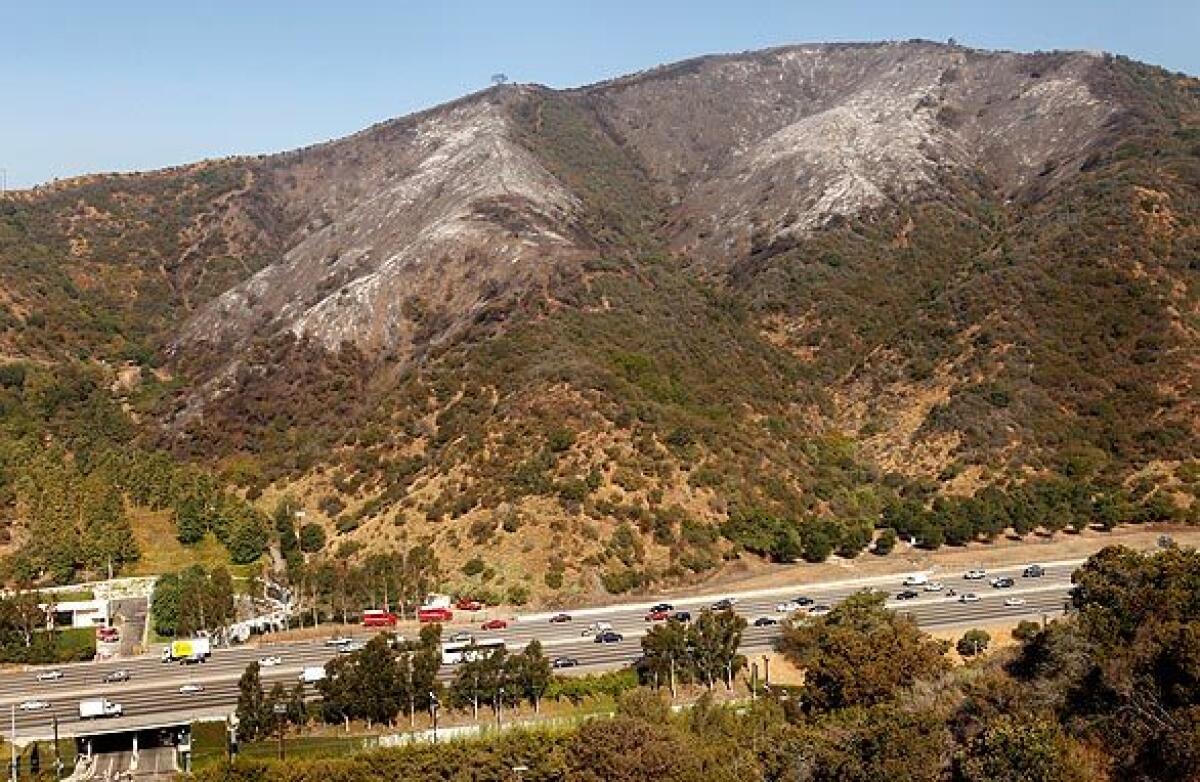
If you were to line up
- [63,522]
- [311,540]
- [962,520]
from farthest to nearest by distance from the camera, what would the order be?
[311,540], [962,520], [63,522]

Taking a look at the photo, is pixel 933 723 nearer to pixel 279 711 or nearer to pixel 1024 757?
pixel 1024 757

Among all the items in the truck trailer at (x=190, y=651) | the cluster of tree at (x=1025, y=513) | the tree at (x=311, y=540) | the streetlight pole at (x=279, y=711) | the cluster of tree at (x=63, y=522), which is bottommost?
the streetlight pole at (x=279, y=711)

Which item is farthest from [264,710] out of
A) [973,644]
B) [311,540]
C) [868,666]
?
[311,540]

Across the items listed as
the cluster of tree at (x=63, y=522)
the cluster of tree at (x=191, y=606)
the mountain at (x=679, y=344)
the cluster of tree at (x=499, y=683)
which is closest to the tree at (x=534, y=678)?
the cluster of tree at (x=499, y=683)

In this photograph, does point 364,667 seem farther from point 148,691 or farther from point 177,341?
point 177,341

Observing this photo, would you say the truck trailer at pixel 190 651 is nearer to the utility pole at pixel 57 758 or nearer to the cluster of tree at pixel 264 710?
the utility pole at pixel 57 758

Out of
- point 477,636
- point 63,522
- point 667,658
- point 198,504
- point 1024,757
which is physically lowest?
point 1024,757

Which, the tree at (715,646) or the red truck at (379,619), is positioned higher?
the red truck at (379,619)
